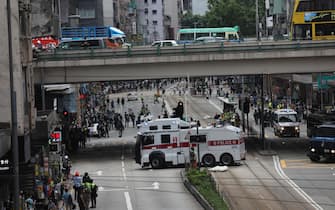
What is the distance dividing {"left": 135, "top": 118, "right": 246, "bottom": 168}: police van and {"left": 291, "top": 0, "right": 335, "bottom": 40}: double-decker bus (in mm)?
13385

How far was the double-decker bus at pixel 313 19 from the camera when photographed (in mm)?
57812

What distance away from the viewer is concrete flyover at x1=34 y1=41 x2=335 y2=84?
52781mm

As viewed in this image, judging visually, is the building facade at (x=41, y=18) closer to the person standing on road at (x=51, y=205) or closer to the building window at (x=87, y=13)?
the person standing on road at (x=51, y=205)

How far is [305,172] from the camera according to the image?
43812 mm

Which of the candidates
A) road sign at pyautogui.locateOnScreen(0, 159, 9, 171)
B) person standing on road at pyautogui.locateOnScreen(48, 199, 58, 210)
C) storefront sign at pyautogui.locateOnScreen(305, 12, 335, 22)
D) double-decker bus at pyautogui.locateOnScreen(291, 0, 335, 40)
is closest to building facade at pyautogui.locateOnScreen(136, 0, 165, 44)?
double-decker bus at pyautogui.locateOnScreen(291, 0, 335, 40)

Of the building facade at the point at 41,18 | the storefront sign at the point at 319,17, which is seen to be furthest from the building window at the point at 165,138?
the storefront sign at the point at 319,17

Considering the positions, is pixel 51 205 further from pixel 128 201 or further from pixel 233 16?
pixel 233 16

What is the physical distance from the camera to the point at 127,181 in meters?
43.2

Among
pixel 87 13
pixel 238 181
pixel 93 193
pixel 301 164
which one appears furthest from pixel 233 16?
pixel 93 193

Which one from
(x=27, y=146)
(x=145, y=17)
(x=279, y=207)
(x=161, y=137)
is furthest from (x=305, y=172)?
(x=145, y=17)

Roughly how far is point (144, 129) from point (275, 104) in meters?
49.3

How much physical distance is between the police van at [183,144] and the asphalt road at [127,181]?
0.81 m

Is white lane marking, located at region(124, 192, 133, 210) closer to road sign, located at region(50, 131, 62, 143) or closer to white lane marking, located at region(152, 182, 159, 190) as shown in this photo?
white lane marking, located at region(152, 182, 159, 190)

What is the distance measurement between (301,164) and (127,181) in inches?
414
